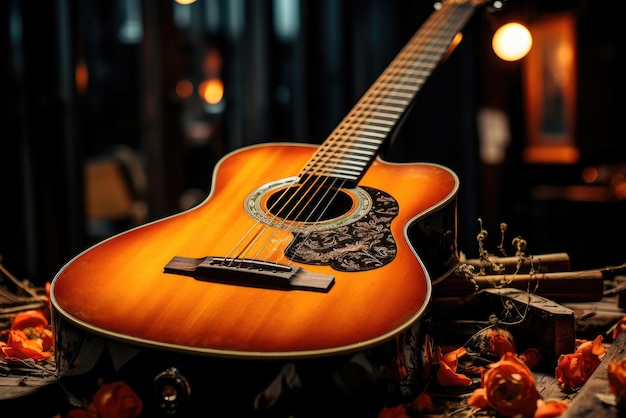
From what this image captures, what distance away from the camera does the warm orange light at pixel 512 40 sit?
6.97 feet

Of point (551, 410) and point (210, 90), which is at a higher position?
point (551, 410)

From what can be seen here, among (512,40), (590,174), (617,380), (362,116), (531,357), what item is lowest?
(590,174)

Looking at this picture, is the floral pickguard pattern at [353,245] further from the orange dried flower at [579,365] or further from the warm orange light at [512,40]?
the warm orange light at [512,40]

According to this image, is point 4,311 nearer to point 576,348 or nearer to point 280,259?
point 280,259

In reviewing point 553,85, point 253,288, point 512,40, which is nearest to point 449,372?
point 253,288

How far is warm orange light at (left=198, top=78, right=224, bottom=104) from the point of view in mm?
7604

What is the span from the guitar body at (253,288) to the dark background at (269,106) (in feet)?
3.44

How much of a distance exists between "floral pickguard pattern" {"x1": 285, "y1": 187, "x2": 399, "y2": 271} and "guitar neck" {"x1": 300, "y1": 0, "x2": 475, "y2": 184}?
20cm

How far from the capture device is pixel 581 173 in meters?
5.10

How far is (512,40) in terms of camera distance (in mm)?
2145

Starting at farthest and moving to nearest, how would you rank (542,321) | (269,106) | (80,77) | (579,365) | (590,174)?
(590,174) < (269,106) < (80,77) < (542,321) < (579,365)

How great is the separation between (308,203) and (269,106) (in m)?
2.93

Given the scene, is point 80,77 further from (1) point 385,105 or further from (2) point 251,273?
(2) point 251,273

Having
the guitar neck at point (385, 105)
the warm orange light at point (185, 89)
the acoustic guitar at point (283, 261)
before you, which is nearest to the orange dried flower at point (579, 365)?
the acoustic guitar at point (283, 261)
